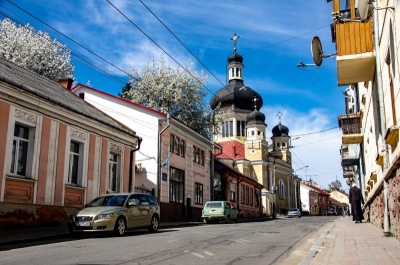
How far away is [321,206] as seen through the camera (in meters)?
104

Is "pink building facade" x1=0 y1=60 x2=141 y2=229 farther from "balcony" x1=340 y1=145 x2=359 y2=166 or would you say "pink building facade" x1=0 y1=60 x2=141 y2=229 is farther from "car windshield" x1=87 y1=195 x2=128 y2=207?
"balcony" x1=340 y1=145 x2=359 y2=166

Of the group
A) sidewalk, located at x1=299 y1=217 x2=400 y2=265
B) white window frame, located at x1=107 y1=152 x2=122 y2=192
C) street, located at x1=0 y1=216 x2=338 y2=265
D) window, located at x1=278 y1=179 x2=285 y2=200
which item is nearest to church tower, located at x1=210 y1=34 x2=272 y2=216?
window, located at x1=278 y1=179 x2=285 y2=200

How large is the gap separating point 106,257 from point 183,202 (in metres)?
22.4

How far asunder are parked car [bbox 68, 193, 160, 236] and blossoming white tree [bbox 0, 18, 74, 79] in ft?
74.0

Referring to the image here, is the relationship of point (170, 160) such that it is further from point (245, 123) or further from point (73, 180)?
point (245, 123)

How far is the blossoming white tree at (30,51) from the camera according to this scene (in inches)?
1425

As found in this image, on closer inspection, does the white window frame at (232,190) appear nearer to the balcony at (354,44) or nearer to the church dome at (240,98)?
the church dome at (240,98)

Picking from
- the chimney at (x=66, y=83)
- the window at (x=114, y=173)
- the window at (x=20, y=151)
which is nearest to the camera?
the window at (x=20, y=151)

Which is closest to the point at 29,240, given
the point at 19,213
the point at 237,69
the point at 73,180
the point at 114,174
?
the point at 19,213

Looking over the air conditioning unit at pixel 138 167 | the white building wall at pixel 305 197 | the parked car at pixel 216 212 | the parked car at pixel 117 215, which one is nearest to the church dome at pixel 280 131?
the white building wall at pixel 305 197

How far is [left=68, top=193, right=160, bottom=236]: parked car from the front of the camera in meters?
14.0

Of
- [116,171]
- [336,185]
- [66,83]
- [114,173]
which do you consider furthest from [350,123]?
[336,185]

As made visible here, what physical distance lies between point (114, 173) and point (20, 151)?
6903mm

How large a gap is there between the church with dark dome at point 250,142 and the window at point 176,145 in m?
32.0
